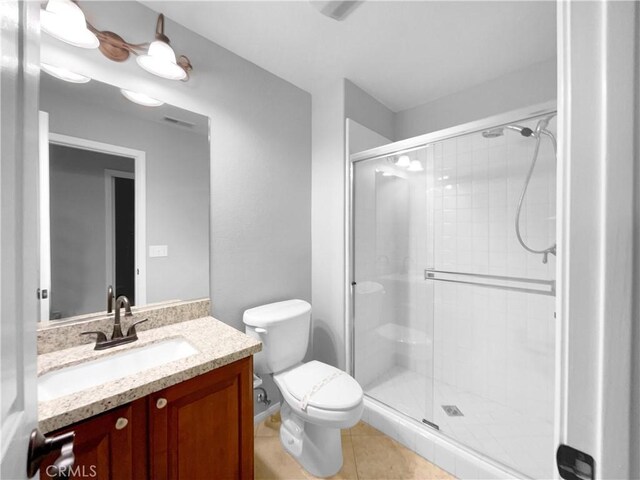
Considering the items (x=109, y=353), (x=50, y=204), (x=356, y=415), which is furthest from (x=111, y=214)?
(x=356, y=415)

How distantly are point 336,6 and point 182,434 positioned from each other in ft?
5.52

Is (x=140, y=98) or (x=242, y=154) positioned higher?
(x=140, y=98)

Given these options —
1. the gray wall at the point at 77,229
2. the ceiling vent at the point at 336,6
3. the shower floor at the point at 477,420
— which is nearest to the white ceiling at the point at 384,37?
the ceiling vent at the point at 336,6

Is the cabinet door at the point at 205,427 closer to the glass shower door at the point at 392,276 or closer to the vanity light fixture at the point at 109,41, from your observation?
the glass shower door at the point at 392,276

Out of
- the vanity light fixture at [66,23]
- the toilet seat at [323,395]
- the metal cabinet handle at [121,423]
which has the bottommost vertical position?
the toilet seat at [323,395]

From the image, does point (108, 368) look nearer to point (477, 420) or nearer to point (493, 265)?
point (477, 420)

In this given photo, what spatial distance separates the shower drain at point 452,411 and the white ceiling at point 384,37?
236cm

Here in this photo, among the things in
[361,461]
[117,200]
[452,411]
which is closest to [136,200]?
[117,200]

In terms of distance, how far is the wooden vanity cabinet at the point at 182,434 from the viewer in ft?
2.45

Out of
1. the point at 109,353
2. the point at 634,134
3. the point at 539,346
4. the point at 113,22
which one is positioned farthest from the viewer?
the point at 539,346

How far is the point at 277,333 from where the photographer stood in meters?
1.52

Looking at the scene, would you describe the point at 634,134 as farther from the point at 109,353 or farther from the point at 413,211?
the point at 413,211

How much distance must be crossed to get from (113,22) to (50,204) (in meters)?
0.87

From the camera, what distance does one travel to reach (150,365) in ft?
3.64
